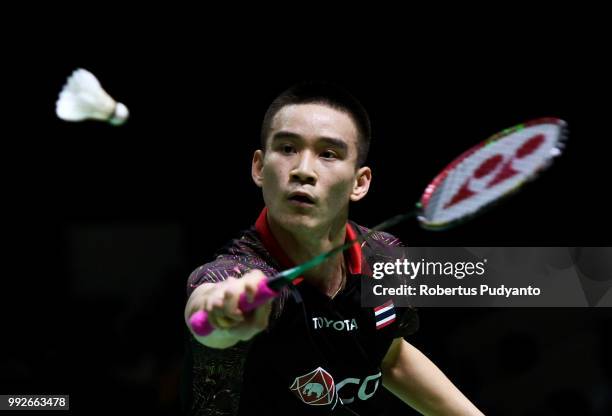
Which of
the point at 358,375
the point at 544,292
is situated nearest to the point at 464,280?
the point at 544,292

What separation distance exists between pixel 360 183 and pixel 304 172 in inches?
13.7

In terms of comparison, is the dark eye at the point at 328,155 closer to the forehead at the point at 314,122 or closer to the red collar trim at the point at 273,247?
the forehead at the point at 314,122

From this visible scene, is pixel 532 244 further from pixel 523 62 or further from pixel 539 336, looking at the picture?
pixel 523 62

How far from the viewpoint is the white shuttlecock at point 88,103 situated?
252 cm

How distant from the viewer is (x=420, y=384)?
2652mm

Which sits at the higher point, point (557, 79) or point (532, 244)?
point (557, 79)

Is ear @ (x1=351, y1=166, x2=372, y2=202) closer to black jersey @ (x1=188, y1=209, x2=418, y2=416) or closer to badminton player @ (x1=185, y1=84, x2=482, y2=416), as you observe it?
badminton player @ (x1=185, y1=84, x2=482, y2=416)

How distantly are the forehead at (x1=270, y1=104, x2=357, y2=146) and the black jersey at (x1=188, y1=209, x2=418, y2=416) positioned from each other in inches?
10.4

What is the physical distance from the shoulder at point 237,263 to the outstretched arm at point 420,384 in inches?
24.0

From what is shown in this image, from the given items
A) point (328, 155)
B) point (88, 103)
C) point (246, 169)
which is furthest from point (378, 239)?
point (246, 169)

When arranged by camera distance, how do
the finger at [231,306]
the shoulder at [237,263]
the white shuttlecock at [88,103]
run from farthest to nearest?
the white shuttlecock at [88,103], the shoulder at [237,263], the finger at [231,306]

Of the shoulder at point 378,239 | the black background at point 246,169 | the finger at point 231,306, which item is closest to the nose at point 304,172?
the shoulder at point 378,239

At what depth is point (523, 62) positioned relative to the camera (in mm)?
4359

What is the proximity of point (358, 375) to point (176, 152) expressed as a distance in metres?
2.33
